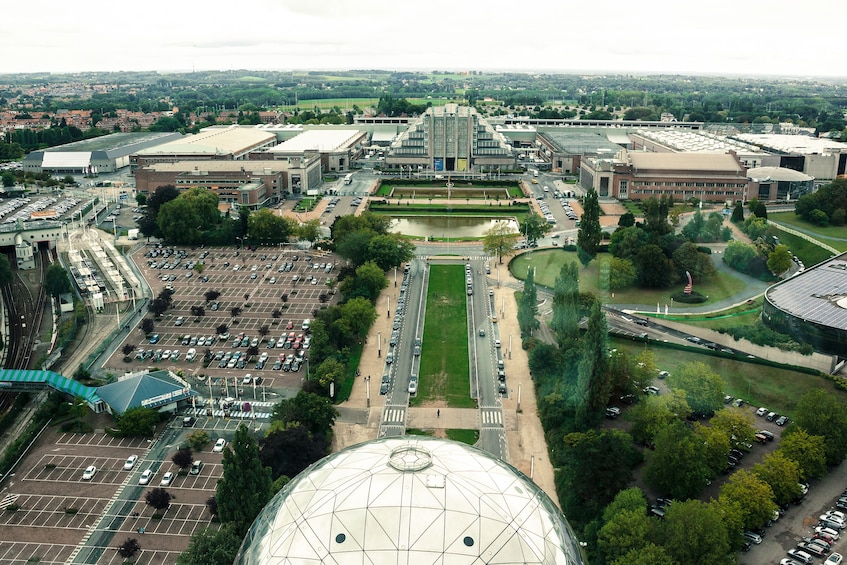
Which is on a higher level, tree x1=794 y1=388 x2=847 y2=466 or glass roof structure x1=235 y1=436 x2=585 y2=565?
glass roof structure x1=235 y1=436 x2=585 y2=565

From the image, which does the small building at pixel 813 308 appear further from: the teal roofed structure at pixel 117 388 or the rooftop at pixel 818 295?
the teal roofed structure at pixel 117 388

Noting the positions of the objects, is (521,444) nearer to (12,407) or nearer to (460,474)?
(460,474)

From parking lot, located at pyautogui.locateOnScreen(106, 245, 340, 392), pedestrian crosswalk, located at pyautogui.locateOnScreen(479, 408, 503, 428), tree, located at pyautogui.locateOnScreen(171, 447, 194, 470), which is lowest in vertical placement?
pedestrian crosswalk, located at pyautogui.locateOnScreen(479, 408, 503, 428)

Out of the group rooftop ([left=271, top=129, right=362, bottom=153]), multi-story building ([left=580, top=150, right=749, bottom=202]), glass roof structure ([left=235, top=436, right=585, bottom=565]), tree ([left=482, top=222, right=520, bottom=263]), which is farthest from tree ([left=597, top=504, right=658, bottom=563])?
rooftop ([left=271, top=129, right=362, bottom=153])

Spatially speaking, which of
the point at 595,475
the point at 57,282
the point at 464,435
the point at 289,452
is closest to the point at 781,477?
the point at 595,475

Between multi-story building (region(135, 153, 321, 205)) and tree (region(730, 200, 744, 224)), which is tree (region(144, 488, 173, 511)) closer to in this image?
multi-story building (region(135, 153, 321, 205))

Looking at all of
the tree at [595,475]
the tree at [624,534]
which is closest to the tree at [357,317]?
the tree at [595,475]

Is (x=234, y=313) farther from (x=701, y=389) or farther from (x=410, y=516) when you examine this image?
(x=410, y=516)
